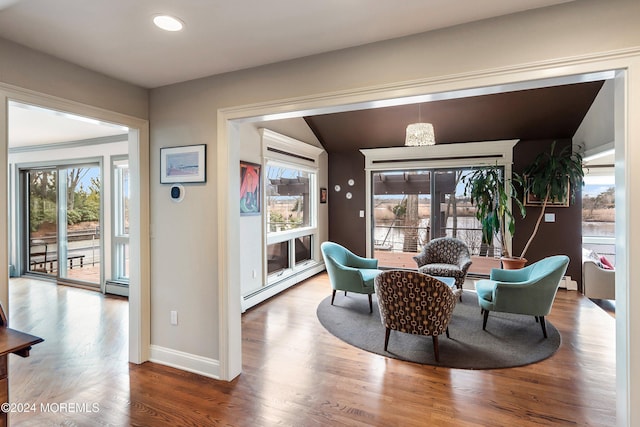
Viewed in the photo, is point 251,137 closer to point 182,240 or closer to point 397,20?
point 182,240

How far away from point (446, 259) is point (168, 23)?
4498 mm

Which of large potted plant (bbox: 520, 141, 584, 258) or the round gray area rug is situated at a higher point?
large potted plant (bbox: 520, 141, 584, 258)

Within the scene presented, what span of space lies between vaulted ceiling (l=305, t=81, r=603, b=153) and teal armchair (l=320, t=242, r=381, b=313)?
2274 mm

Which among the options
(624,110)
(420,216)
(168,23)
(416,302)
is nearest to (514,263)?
(420,216)

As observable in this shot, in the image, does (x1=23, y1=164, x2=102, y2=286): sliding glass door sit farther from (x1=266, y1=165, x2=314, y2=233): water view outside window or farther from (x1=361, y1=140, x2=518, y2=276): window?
(x1=361, y1=140, x2=518, y2=276): window

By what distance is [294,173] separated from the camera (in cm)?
575

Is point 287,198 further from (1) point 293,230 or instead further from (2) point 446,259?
(2) point 446,259

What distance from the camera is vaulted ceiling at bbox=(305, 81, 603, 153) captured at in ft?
14.8

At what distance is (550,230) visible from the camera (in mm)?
5312

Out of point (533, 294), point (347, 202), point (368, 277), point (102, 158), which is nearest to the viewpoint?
point (533, 294)

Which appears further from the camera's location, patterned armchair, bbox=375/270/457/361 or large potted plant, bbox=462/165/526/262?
large potted plant, bbox=462/165/526/262

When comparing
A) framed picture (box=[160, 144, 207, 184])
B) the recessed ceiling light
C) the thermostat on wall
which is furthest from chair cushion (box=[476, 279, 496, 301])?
the recessed ceiling light

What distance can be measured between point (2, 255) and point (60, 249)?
4375 millimetres

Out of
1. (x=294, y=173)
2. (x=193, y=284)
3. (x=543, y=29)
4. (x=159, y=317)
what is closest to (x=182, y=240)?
(x=193, y=284)
